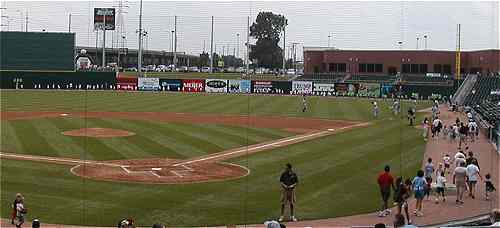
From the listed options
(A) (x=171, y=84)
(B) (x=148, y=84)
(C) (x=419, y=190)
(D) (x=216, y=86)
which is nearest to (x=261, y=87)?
(D) (x=216, y=86)

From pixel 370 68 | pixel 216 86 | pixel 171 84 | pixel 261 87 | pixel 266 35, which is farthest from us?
pixel 370 68

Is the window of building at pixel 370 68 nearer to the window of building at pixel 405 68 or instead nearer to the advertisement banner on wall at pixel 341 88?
the window of building at pixel 405 68

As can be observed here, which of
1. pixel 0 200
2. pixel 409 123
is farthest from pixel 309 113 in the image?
pixel 0 200

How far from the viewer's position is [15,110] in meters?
40.6

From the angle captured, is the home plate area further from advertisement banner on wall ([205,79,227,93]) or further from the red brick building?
the red brick building

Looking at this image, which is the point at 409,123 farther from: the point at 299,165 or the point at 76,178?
the point at 76,178

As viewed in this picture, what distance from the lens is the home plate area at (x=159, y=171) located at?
1809cm

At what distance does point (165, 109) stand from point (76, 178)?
26.3m

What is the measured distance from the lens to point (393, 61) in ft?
227

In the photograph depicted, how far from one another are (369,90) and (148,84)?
22322mm

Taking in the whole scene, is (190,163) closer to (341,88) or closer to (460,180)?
(460,180)

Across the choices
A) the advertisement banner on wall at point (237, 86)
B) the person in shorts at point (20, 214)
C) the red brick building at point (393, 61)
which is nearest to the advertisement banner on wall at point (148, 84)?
the advertisement banner on wall at point (237, 86)

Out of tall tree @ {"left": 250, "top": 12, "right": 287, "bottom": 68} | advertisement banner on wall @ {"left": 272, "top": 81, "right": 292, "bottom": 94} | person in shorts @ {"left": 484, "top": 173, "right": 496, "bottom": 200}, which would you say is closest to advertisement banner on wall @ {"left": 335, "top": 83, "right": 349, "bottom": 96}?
advertisement banner on wall @ {"left": 272, "top": 81, "right": 292, "bottom": 94}

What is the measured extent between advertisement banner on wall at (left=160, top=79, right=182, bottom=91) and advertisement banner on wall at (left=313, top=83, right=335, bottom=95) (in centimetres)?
1380
